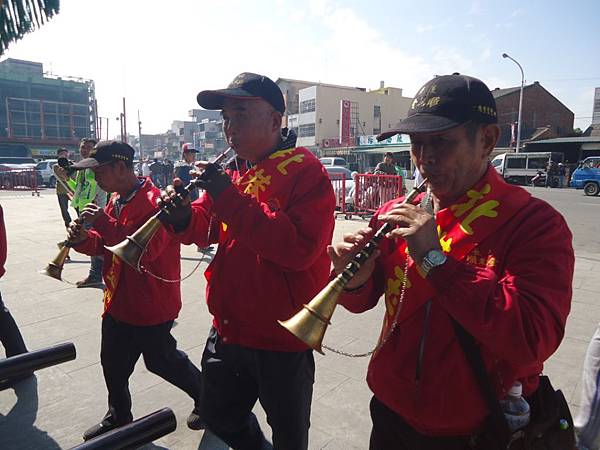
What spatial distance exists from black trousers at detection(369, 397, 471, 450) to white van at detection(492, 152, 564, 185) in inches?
1044

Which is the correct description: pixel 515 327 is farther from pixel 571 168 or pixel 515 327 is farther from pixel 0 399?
pixel 571 168

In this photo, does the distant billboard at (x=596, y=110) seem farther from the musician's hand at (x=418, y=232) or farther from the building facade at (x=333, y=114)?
the musician's hand at (x=418, y=232)

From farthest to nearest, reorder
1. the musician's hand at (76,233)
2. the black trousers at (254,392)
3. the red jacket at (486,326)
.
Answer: the musician's hand at (76,233), the black trousers at (254,392), the red jacket at (486,326)

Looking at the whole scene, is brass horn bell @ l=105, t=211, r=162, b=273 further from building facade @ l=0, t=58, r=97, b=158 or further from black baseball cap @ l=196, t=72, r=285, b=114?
building facade @ l=0, t=58, r=97, b=158

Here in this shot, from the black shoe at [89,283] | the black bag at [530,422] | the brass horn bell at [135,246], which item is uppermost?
the brass horn bell at [135,246]

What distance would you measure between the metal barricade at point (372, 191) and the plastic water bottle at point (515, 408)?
932cm

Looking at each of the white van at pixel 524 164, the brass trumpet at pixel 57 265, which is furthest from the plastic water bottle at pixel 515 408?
the white van at pixel 524 164

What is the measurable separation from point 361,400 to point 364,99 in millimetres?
52070

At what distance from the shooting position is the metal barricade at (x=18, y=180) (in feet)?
74.8

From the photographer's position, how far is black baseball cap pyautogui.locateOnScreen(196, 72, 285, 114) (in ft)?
6.65

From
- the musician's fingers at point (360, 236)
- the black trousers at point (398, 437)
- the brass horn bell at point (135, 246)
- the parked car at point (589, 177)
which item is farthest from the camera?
the parked car at point (589, 177)

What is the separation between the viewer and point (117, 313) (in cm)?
266

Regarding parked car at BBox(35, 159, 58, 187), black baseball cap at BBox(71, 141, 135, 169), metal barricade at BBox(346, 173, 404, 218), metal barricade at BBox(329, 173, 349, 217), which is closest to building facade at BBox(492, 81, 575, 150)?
metal barricade at BBox(329, 173, 349, 217)

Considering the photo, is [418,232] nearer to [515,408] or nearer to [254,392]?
[515,408]
